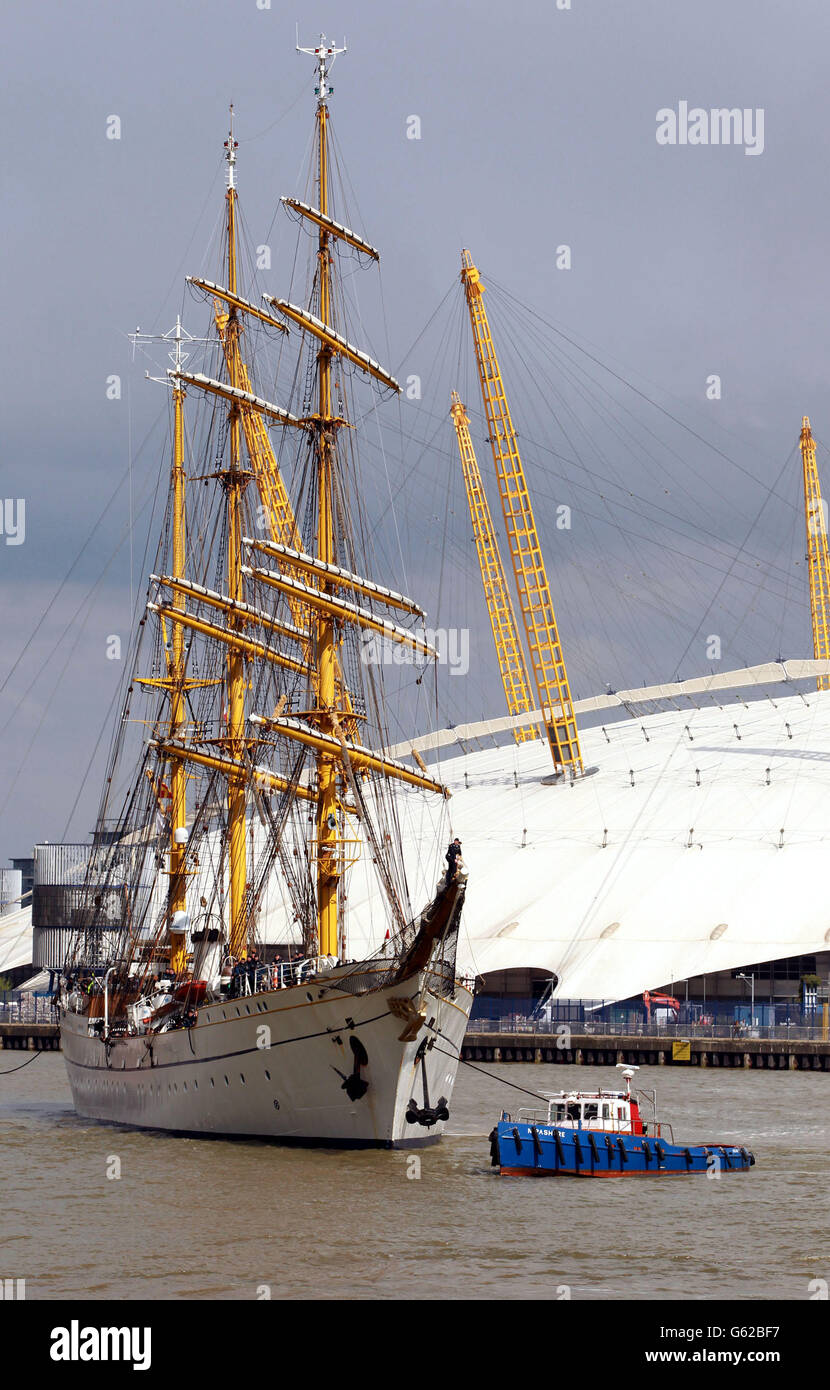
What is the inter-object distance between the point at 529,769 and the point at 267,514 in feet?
81.6

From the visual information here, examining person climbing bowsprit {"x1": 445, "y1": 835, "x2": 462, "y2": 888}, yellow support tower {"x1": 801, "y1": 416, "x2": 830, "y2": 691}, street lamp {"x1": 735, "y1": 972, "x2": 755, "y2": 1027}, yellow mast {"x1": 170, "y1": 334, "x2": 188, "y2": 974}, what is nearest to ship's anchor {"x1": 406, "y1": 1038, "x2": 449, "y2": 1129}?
person climbing bowsprit {"x1": 445, "y1": 835, "x2": 462, "y2": 888}

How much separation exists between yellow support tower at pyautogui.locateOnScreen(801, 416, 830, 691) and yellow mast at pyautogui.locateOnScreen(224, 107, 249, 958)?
292 feet

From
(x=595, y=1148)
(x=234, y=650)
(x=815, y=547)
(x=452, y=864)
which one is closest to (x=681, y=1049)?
(x=234, y=650)

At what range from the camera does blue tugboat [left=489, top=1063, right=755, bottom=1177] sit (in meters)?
47.9

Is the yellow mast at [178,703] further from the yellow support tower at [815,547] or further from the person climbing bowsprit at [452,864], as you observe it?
the yellow support tower at [815,547]

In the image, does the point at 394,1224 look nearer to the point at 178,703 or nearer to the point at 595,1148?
the point at 595,1148

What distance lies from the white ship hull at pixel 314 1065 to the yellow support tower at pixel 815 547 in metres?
115

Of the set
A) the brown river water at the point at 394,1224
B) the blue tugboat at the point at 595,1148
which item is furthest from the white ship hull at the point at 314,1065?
the blue tugboat at the point at 595,1148

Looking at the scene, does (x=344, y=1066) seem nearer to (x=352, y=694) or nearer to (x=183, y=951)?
(x=352, y=694)

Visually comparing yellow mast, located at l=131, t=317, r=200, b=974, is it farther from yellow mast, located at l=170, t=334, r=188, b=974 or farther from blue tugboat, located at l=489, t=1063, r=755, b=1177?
blue tugboat, located at l=489, t=1063, r=755, b=1177

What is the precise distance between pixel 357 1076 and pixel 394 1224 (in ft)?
37.9

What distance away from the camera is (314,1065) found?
5234cm

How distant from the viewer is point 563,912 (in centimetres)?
9525
